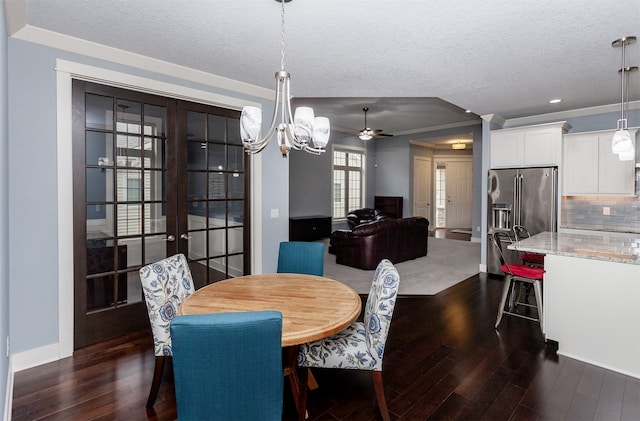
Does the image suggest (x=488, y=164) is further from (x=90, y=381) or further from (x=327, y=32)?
(x=90, y=381)

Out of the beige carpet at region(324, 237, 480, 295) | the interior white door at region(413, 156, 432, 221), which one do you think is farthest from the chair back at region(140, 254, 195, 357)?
the interior white door at region(413, 156, 432, 221)

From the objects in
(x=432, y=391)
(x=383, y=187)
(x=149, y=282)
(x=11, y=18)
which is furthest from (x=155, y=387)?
(x=383, y=187)

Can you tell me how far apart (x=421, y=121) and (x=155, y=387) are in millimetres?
7563

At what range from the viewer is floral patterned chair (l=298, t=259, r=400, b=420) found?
1897mm

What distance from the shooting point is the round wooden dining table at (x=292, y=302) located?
1.68 meters

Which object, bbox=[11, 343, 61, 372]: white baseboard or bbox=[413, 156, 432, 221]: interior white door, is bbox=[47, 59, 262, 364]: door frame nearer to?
bbox=[11, 343, 61, 372]: white baseboard

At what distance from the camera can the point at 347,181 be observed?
32.1 ft

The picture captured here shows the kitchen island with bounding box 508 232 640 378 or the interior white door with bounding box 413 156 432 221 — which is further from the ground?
the interior white door with bounding box 413 156 432 221

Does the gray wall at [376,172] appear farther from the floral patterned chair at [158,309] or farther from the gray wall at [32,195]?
the floral patterned chair at [158,309]

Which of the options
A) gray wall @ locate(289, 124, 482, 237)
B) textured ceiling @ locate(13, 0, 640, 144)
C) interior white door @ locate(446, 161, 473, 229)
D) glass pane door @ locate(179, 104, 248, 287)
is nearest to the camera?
textured ceiling @ locate(13, 0, 640, 144)

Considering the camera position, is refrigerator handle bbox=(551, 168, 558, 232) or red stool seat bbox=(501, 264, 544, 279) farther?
refrigerator handle bbox=(551, 168, 558, 232)

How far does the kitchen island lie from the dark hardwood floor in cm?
15

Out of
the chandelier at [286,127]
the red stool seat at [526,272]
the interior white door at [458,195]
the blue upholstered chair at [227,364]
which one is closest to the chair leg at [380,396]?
the blue upholstered chair at [227,364]

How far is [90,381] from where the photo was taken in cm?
237
